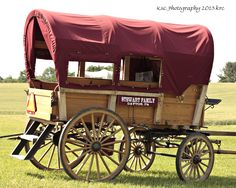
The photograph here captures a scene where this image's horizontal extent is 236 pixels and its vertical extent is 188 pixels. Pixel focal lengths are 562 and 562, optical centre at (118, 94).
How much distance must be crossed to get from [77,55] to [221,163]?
7268 millimetres

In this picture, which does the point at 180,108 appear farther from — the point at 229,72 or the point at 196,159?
the point at 229,72

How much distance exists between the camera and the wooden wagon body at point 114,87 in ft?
32.9

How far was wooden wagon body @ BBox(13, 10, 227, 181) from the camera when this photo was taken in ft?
32.9

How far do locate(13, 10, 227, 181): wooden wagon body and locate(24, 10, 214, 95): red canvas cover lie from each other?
0.02 meters

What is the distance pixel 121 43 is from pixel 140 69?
167cm

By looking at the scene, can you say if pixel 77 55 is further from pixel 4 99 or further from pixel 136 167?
pixel 4 99

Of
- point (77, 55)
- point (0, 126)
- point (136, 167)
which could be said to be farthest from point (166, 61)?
point (0, 126)

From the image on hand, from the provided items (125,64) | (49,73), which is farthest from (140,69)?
(49,73)

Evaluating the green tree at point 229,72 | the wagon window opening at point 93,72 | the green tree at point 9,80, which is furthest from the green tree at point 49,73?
the green tree at point 229,72

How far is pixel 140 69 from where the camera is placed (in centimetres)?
1202

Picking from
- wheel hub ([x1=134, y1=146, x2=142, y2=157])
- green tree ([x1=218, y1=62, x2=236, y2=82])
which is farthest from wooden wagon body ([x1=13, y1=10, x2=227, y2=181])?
green tree ([x1=218, y1=62, x2=236, y2=82])

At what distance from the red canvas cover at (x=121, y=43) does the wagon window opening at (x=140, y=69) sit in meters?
0.46

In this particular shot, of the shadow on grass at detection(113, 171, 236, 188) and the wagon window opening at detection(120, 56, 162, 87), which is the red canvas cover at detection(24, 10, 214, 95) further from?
the shadow on grass at detection(113, 171, 236, 188)

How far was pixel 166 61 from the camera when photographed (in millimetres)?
10914
